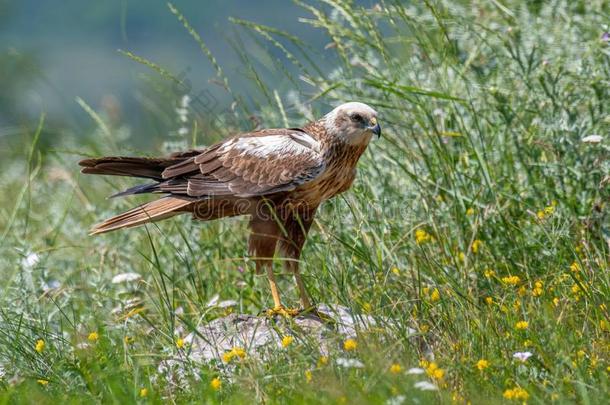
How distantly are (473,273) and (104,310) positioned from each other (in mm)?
1909

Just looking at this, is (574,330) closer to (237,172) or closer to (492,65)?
(237,172)

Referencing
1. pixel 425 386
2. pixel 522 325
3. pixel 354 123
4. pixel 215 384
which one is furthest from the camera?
pixel 354 123

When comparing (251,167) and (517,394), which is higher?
(251,167)

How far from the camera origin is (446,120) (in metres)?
5.55

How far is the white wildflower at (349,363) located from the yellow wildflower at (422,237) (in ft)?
5.14

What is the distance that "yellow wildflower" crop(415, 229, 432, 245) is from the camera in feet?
16.9

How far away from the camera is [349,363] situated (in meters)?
3.47

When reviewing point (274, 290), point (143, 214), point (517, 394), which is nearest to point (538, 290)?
point (517, 394)

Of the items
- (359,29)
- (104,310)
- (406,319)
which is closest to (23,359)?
(104,310)

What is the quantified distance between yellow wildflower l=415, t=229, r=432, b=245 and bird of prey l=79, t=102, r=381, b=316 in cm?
56

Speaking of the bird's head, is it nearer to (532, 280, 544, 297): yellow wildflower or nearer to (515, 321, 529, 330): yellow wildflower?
(532, 280, 544, 297): yellow wildflower

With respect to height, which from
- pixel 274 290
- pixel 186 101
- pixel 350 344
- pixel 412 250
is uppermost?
pixel 186 101

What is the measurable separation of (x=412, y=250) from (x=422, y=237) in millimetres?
116

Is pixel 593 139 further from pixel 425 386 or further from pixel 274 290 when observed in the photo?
pixel 425 386
